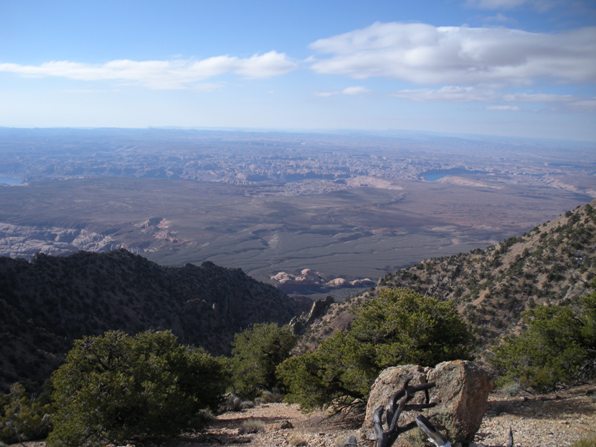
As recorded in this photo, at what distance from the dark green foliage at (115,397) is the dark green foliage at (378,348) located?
413 centimetres

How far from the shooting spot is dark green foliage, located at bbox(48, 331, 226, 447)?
44.9ft

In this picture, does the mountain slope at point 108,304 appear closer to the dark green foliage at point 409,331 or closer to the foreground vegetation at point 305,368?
the foreground vegetation at point 305,368

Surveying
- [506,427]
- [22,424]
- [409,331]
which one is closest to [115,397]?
[22,424]

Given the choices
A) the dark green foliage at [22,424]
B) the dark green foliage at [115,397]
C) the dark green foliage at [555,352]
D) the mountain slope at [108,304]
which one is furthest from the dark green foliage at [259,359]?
the dark green foliage at [555,352]

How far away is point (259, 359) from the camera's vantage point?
94.0 feet

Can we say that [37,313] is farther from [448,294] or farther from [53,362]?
[448,294]

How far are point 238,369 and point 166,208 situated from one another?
151 metres

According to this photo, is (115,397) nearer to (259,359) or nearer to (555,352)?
(555,352)

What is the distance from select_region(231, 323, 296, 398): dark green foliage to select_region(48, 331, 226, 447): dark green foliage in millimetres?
10804

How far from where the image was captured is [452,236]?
455 feet

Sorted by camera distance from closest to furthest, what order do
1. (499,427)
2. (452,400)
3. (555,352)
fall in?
1. (452,400)
2. (499,427)
3. (555,352)

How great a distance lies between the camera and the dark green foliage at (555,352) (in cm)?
1623

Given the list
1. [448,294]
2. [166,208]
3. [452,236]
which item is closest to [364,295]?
[448,294]

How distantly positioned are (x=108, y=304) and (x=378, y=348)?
33616 mm
